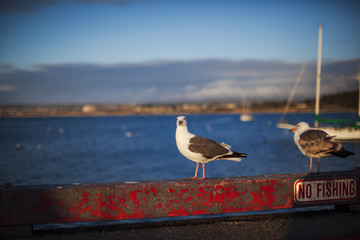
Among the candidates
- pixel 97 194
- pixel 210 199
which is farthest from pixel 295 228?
pixel 97 194

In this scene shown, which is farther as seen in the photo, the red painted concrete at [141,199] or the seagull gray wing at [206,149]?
the seagull gray wing at [206,149]

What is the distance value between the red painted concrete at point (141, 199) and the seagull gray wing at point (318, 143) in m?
0.46

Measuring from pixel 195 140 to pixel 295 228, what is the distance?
84.6 inches

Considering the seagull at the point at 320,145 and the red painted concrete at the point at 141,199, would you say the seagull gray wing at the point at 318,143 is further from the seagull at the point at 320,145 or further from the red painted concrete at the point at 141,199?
the red painted concrete at the point at 141,199

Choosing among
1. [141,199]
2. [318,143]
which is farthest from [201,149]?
[318,143]

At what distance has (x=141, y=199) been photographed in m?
5.22

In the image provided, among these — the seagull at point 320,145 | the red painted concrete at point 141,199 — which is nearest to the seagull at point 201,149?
the red painted concrete at point 141,199

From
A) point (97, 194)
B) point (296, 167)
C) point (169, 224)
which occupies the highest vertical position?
point (97, 194)

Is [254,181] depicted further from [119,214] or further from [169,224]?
[119,214]

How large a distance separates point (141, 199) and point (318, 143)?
10.2ft

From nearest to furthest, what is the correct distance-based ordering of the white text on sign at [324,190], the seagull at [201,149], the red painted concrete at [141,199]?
the red painted concrete at [141,199]
the seagull at [201,149]
the white text on sign at [324,190]

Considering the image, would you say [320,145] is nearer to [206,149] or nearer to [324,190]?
[324,190]

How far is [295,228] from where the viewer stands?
5516 mm

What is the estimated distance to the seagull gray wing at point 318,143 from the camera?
580 centimetres
